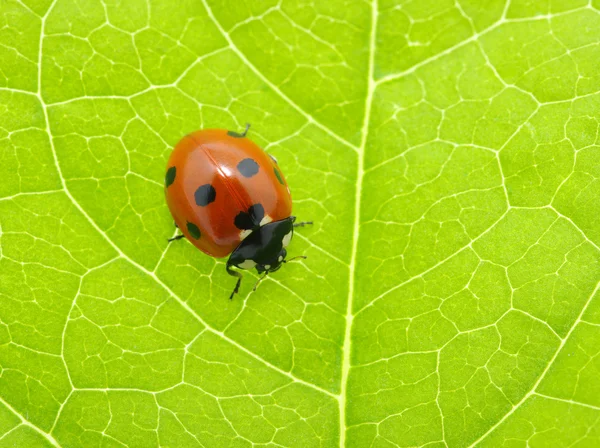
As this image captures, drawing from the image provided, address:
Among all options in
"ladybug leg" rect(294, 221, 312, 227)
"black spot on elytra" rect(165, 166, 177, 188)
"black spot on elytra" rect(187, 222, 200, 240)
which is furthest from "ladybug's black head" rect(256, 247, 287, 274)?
"black spot on elytra" rect(165, 166, 177, 188)

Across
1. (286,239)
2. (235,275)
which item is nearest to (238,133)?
(286,239)

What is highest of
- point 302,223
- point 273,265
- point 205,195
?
point 205,195

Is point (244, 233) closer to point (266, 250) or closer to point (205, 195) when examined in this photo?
point (266, 250)

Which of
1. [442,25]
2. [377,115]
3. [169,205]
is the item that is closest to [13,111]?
[169,205]

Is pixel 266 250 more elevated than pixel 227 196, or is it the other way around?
pixel 227 196

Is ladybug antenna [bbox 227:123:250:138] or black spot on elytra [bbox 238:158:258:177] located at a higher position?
ladybug antenna [bbox 227:123:250:138]

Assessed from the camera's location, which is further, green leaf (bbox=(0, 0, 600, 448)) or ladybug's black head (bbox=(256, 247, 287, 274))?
ladybug's black head (bbox=(256, 247, 287, 274))

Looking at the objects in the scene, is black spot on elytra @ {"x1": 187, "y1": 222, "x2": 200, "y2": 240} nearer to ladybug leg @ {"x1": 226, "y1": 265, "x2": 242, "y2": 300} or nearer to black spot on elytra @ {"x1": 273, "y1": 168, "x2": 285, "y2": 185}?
ladybug leg @ {"x1": 226, "y1": 265, "x2": 242, "y2": 300}

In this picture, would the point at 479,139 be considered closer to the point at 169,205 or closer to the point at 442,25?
the point at 442,25
